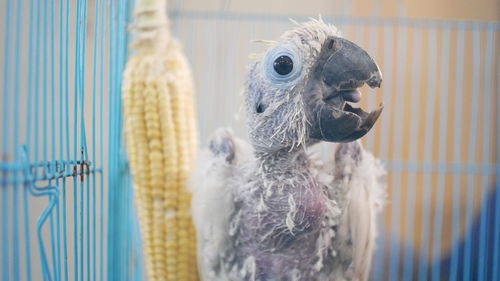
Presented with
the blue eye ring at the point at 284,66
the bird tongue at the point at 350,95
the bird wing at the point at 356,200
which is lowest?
the bird wing at the point at 356,200

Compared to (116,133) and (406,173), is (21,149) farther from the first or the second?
(406,173)

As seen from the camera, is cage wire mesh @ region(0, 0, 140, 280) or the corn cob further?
the corn cob

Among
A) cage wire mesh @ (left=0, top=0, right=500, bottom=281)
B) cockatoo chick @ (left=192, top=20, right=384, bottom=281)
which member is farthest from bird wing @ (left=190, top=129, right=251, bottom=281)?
cage wire mesh @ (left=0, top=0, right=500, bottom=281)

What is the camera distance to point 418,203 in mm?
763

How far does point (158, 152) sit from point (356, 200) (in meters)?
0.29

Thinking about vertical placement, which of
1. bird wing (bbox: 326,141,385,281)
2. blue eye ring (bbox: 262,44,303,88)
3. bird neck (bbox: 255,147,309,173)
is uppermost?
blue eye ring (bbox: 262,44,303,88)

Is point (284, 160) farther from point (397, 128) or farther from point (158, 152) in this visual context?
point (397, 128)

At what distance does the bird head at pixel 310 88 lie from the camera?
1.53ft

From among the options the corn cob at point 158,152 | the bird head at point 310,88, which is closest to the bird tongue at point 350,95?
the bird head at point 310,88

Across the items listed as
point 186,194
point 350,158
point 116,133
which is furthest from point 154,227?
point 350,158

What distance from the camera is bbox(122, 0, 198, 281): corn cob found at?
2.13 ft

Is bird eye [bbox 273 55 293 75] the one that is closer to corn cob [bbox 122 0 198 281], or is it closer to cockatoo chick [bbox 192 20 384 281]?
cockatoo chick [bbox 192 20 384 281]

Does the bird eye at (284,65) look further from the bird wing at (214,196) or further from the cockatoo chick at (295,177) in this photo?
the bird wing at (214,196)

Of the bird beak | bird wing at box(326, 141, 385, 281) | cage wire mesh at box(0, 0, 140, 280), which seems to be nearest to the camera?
cage wire mesh at box(0, 0, 140, 280)
